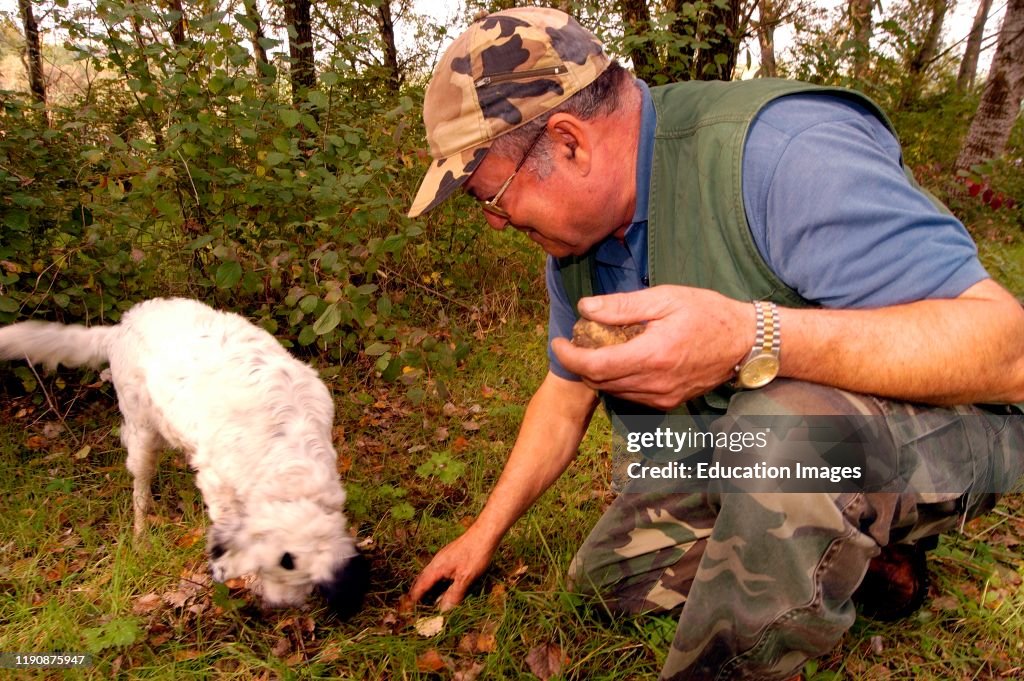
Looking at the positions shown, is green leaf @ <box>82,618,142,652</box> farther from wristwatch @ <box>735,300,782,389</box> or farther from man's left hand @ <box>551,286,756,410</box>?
wristwatch @ <box>735,300,782,389</box>

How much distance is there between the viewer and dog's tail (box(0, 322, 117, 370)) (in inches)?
121

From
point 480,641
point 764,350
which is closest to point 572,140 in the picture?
point 764,350

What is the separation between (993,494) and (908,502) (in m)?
0.41

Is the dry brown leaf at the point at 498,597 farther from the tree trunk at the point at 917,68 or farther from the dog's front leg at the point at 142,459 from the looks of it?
the tree trunk at the point at 917,68

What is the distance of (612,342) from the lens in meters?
1.48

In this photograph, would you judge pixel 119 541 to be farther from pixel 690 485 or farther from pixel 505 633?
pixel 690 485

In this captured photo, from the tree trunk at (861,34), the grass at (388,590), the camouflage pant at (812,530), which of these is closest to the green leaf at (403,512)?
the grass at (388,590)

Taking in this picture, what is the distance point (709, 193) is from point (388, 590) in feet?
5.90

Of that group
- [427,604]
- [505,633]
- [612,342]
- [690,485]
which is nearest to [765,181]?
[612,342]

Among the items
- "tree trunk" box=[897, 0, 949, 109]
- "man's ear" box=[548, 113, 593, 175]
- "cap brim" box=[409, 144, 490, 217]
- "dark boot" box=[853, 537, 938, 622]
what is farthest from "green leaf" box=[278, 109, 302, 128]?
"tree trunk" box=[897, 0, 949, 109]

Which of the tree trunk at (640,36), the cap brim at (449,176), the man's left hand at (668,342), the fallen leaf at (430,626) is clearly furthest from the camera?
the tree trunk at (640,36)

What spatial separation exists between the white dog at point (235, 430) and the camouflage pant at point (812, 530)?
114 centimetres

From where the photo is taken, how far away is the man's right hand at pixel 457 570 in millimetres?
2186

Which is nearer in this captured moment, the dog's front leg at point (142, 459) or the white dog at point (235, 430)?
the white dog at point (235, 430)
